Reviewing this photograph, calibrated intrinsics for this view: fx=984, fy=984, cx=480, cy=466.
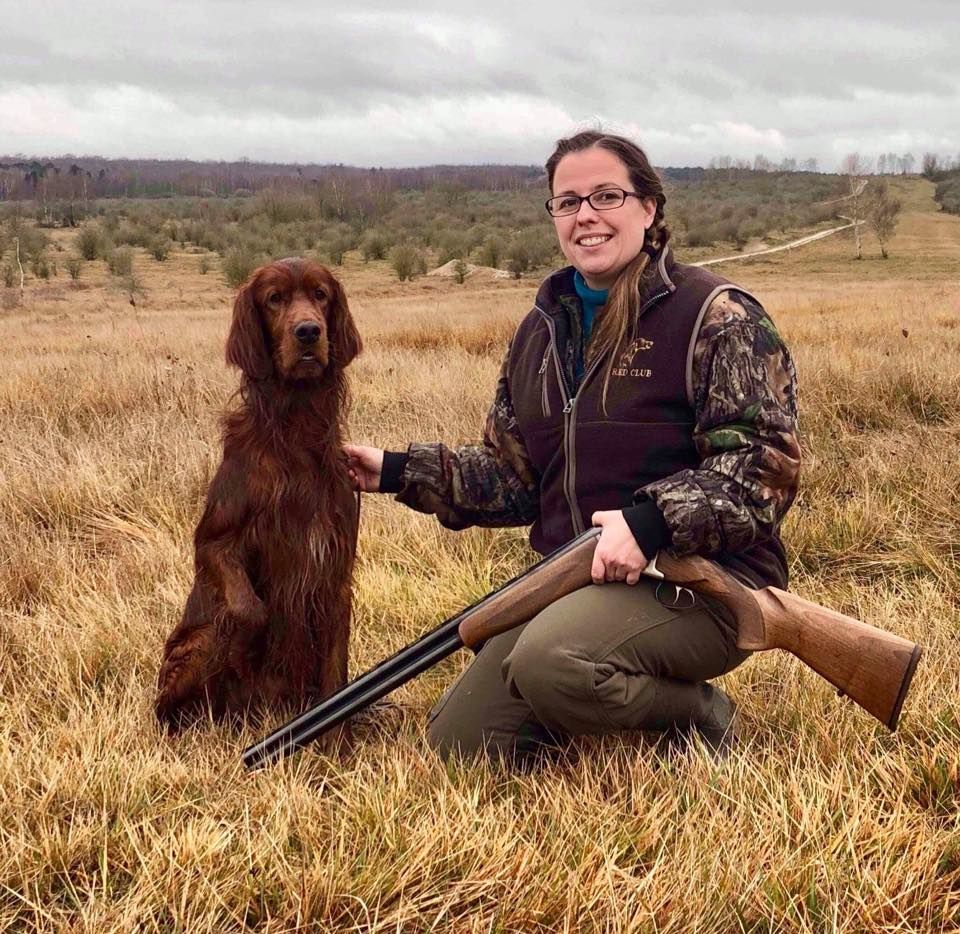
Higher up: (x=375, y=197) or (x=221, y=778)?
(x=375, y=197)

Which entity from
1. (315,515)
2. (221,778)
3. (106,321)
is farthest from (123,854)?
(106,321)

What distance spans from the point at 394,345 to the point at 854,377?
5.83m

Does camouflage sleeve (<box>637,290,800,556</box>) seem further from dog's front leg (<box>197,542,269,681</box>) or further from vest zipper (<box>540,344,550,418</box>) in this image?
dog's front leg (<box>197,542,269,681</box>)

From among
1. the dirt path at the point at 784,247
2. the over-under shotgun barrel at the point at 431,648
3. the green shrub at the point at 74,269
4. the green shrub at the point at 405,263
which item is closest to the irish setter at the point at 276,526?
the over-under shotgun barrel at the point at 431,648

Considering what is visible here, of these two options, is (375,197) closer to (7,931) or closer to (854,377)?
(854,377)

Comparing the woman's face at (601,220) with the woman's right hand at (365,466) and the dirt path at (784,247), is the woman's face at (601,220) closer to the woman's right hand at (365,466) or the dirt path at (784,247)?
the woman's right hand at (365,466)

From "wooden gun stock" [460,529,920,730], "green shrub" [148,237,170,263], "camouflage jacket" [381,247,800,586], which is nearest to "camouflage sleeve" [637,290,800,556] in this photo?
"camouflage jacket" [381,247,800,586]

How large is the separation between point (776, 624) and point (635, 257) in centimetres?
115

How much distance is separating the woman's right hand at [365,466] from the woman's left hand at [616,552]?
904mm

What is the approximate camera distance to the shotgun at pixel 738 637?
2.48 meters

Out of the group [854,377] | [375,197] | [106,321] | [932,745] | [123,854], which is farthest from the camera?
[375,197]

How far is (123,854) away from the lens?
222 centimetres

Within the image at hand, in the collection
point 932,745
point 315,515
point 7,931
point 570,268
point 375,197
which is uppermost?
point 375,197

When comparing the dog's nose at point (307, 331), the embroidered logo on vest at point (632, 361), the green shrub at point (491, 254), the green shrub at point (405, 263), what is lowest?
the embroidered logo on vest at point (632, 361)
